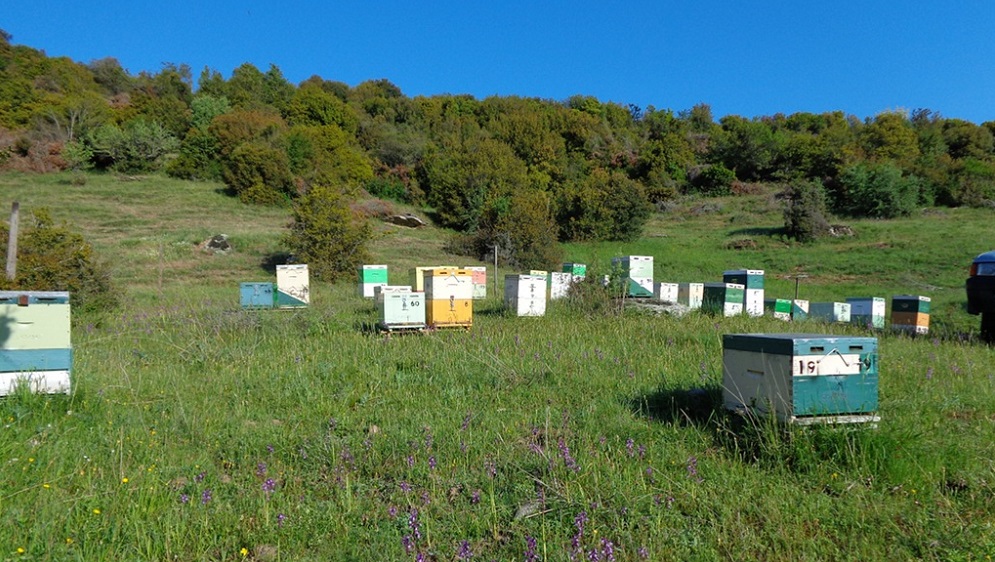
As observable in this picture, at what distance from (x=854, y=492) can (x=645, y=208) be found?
37007mm

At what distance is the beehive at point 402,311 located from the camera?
9453 millimetres

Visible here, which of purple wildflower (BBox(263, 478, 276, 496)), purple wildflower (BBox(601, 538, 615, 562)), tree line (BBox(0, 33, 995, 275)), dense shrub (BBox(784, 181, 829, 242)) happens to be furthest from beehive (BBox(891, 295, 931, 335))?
dense shrub (BBox(784, 181, 829, 242))

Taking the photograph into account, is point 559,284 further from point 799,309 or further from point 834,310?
point 834,310

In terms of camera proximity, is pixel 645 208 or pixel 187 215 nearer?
pixel 187 215

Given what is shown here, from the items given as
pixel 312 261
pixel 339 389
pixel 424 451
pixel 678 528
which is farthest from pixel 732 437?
pixel 312 261

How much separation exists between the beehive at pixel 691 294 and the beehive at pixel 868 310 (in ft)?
10.7

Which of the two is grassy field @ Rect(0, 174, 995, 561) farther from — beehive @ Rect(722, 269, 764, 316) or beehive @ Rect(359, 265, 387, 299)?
beehive @ Rect(359, 265, 387, 299)

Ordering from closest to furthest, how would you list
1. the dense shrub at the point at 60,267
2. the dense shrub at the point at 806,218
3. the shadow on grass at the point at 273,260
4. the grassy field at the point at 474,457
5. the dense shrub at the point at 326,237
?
the grassy field at the point at 474,457 < the dense shrub at the point at 60,267 < the dense shrub at the point at 326,237 < the shadow on grass at the point at 273,260 < the dense shrub at the point at 806,218

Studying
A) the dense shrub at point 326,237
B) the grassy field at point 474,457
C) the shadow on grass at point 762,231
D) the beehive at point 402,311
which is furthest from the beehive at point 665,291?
the shadow on grass at point 762,231

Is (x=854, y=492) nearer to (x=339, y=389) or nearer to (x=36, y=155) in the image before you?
(x=339, y=389)

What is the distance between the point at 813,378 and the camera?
3.86 m

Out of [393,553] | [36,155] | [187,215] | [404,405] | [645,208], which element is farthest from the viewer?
[36,155]

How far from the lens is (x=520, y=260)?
3030cm

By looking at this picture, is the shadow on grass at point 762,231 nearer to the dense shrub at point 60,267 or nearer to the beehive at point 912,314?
the beehive at point 912,314
